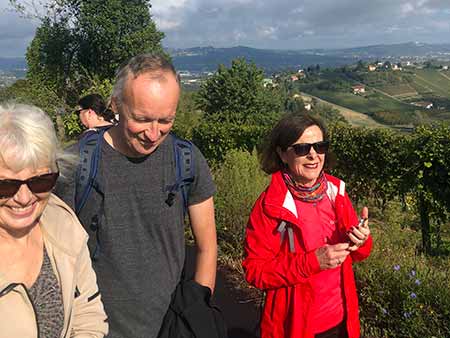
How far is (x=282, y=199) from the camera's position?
7.30 ft

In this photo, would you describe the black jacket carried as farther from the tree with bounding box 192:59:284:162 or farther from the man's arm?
the tree with bounding box 192:59:284:162

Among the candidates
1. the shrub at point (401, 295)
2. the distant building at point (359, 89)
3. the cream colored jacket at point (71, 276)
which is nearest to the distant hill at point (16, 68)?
the shrub at point (401, 295)

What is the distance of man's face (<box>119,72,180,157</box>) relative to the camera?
170 cm

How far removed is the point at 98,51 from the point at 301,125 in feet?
101

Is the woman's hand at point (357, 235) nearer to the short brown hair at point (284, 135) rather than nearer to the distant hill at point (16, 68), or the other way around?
the short brown hair at point (284, 135)

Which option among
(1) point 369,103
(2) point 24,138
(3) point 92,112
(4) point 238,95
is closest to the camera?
(2) point 24,138

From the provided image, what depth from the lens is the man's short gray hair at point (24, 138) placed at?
1431 mm

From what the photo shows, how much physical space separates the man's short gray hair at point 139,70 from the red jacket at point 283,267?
84 cm

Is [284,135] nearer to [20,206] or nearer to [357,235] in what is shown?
[357,235]

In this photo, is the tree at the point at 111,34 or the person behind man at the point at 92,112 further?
the tree at the point at 111,34

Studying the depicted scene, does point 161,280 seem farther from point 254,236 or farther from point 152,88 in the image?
point 152,88

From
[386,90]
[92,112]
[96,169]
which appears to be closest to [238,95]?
[92,112]

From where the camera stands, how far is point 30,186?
1478 mm

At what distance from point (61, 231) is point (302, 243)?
1.15 m
